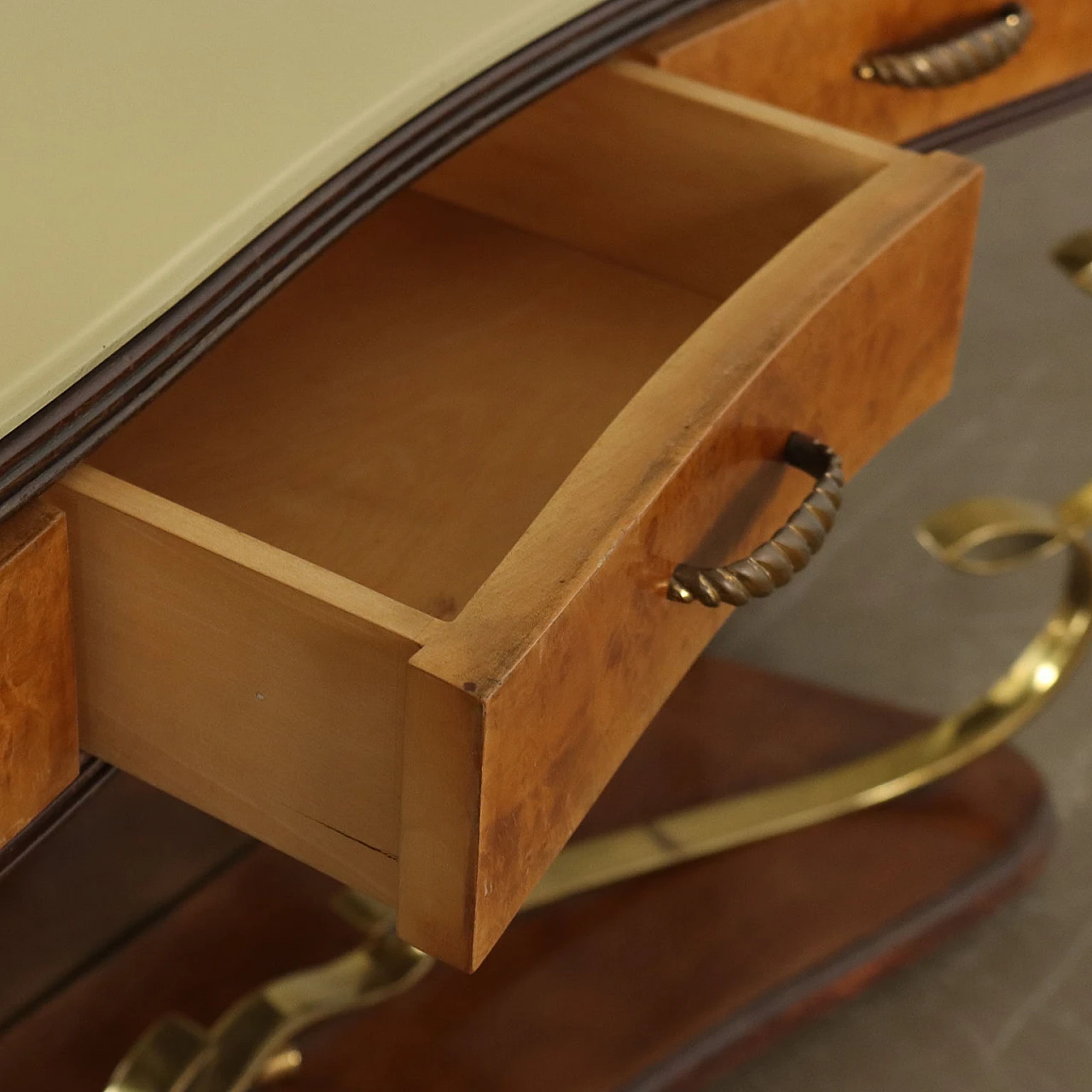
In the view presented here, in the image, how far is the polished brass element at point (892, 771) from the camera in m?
1.00

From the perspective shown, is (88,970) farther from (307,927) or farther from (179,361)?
(179,361)

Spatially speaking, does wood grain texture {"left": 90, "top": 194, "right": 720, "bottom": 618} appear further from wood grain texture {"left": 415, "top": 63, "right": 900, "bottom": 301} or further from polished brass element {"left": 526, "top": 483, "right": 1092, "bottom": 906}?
polished brass element {"left": 526, "top": 483, "right": 1092, "bottom": 906}

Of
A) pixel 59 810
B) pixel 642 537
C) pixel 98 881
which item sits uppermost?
pixel 642 537

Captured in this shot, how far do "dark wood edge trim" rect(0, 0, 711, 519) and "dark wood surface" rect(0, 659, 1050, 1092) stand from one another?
536 mm

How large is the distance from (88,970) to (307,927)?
0.41ft

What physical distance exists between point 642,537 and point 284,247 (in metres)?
0.14

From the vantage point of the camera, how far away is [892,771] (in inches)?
43.1

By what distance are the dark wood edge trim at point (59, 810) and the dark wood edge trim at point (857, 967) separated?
1.58 feet

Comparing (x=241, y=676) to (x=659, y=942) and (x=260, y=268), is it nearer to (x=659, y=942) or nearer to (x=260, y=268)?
(x=260, y=268)

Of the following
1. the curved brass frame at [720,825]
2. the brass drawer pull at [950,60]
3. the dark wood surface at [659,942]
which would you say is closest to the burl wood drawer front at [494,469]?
the brass drawer pull at [950,60]

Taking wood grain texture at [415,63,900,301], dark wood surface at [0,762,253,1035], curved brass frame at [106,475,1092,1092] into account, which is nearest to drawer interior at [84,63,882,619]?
wood grain texture at [415,63,900,301]

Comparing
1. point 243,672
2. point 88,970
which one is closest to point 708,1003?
point 88,970

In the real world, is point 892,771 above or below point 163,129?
below

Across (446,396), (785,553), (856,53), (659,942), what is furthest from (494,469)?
(659,942)
